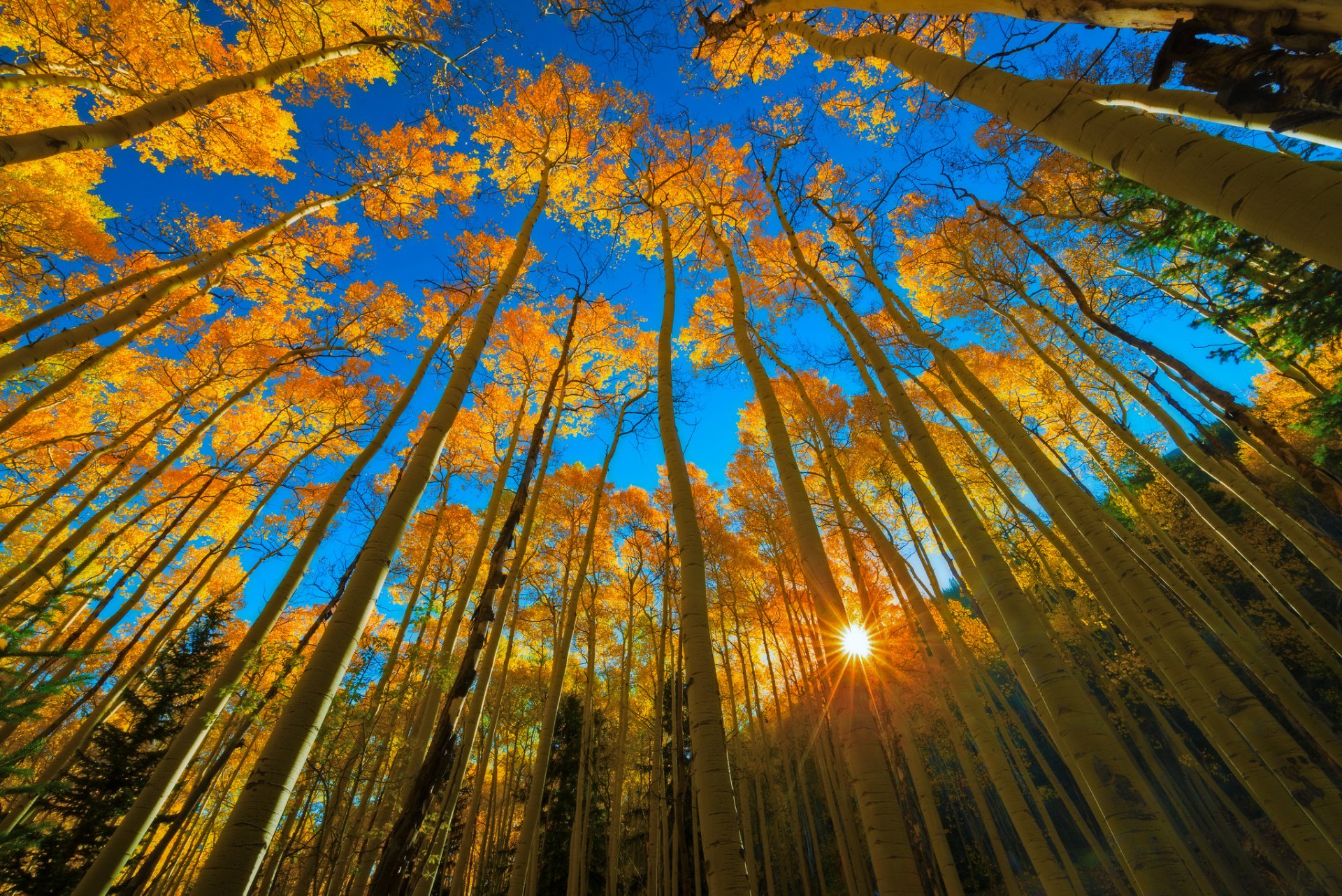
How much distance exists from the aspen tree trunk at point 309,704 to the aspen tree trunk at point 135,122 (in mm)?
2841

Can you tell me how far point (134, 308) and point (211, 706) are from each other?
163 inches

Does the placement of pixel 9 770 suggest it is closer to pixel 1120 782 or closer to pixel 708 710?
pixel 708 710

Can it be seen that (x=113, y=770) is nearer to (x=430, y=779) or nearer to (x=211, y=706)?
(x=211, y=706)

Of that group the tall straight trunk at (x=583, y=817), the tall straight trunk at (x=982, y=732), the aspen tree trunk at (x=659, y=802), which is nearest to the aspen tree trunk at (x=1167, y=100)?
the tall straight trunk at (x=982, y=732)

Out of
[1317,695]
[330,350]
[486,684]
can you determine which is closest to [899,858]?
[486,684]

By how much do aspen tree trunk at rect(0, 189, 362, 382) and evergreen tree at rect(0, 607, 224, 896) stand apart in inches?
244

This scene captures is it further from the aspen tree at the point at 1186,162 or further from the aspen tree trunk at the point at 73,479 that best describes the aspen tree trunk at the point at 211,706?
the aspen tree at the point at 1186,162

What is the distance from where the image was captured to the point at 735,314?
5031 mm

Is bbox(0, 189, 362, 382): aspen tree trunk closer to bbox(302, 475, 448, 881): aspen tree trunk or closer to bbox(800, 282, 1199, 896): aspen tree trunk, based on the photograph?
bbox(302, 475, 448, 881): aspen tree trunk

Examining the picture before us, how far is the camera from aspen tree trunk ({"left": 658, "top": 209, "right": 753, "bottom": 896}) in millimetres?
2164

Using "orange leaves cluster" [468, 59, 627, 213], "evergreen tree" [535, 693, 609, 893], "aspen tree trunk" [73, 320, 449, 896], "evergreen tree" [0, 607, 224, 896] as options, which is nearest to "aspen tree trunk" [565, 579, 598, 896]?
"evergreen tree" [535, 693, 609, 893]

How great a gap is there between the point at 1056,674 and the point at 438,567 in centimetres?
1142

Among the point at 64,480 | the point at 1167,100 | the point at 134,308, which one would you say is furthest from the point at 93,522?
the point at 1167,100

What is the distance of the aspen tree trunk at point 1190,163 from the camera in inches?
48.4
